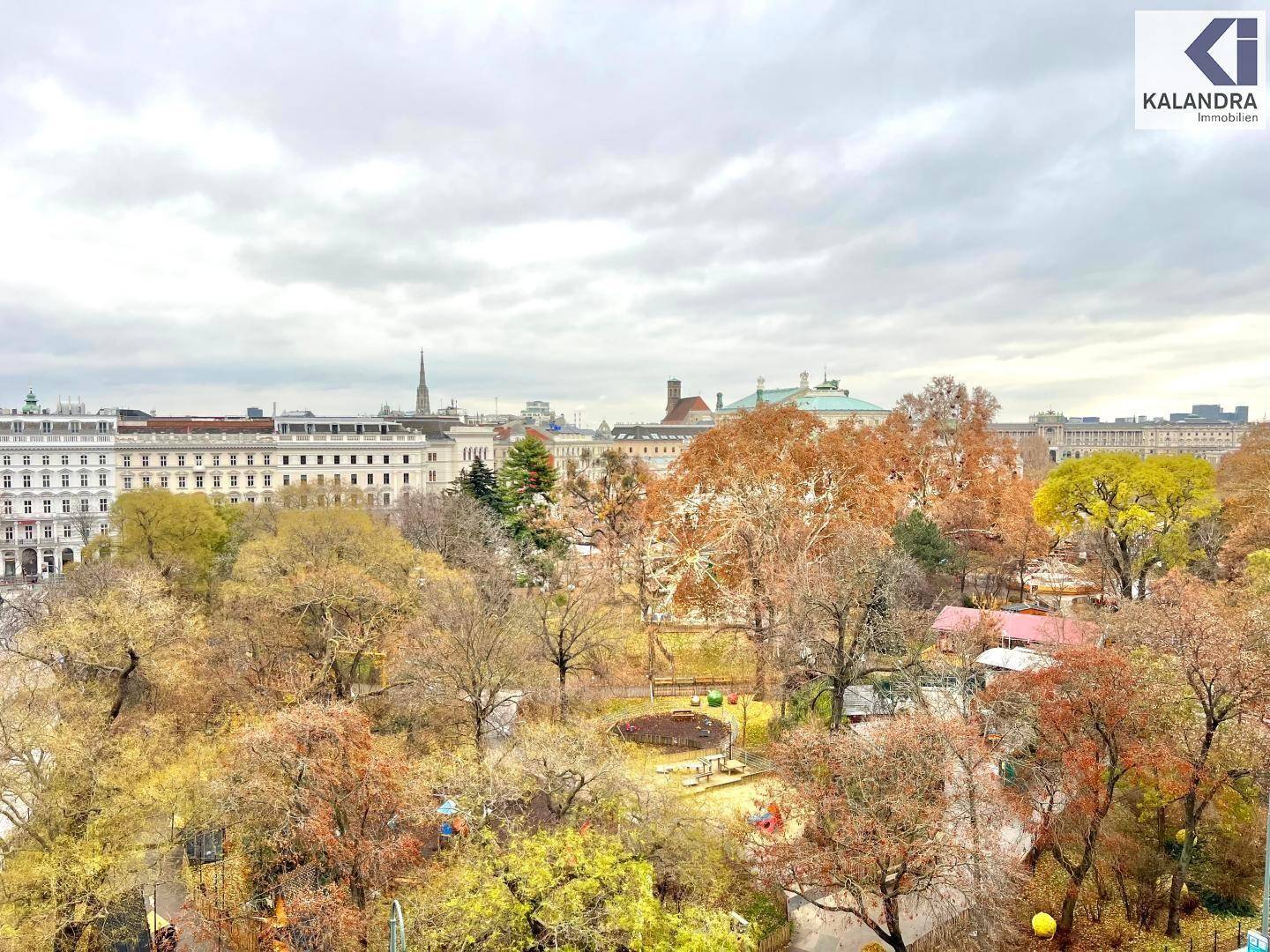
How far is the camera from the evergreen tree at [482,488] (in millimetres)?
49375

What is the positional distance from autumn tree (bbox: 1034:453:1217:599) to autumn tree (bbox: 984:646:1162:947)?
54.7ft

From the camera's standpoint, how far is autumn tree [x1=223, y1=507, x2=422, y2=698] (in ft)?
80.3

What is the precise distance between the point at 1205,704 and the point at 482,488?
4122 centimetres

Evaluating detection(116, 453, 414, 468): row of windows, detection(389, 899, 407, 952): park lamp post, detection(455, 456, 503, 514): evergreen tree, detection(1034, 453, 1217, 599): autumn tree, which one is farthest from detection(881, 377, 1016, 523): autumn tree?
detection(116, 453, 414, 468): row of windows

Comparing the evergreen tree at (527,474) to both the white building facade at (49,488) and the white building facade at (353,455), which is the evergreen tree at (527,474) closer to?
the white building facade at (353,455)

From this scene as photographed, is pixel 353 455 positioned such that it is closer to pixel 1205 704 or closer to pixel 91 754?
pixel 91 754

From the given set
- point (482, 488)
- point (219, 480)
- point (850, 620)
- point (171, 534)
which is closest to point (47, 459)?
point (219, 480)

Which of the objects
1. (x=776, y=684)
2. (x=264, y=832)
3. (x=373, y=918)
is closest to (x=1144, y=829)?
(x=776, y=684)

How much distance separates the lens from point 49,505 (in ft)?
215

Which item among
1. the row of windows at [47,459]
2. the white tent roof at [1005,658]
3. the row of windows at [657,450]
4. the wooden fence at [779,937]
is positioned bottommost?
the wooden fence at [779,937]

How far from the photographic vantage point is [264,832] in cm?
1612

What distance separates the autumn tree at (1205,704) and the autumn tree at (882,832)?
3952 millimetres

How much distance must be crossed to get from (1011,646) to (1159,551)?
8.55 meters

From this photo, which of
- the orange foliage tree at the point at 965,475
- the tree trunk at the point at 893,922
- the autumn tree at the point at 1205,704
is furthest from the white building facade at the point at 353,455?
the autumn tree at the point at 1205,704
